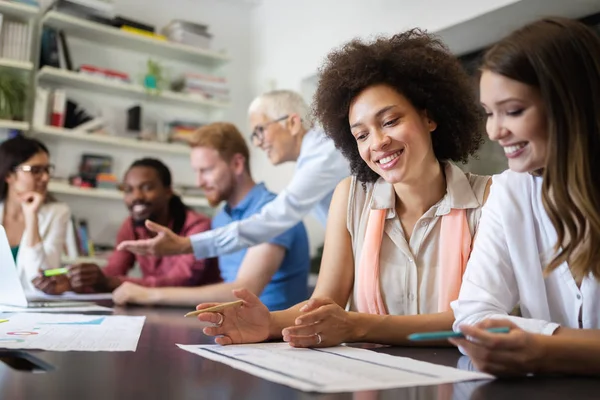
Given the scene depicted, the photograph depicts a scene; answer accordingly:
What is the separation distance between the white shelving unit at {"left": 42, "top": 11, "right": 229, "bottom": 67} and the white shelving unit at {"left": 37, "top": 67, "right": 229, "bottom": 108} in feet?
1.01

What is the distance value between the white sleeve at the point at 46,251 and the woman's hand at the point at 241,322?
1421 millimetres

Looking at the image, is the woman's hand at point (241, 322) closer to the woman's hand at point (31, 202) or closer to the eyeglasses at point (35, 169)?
the woman's hand at point (31, 202)

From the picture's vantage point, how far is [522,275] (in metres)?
1.07

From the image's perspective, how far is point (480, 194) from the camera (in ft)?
4.57

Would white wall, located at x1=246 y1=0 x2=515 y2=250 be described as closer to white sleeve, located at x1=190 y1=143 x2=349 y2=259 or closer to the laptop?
white sleeve, located at x1=190 y1=143 x2=349 y2=259

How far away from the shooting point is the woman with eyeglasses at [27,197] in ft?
8.94

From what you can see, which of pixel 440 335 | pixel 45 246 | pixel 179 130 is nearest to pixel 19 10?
pixel 179 130

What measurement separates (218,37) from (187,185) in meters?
1.20

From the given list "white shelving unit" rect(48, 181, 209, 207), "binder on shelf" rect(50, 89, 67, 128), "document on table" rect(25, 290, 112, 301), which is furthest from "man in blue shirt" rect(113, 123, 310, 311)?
"binder on shelf" rect(50, 89, 67, 128)

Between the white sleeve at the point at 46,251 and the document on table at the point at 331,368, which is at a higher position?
the white sleeve at the point at 46,251

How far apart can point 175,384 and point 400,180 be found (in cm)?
81

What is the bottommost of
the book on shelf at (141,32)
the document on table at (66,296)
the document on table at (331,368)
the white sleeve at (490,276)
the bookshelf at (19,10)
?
the document on table at (331,368)

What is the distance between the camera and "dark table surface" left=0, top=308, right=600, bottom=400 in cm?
66

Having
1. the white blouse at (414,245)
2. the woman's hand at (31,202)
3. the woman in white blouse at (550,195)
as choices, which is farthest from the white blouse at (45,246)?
the woman in white blouse at (550,195)
